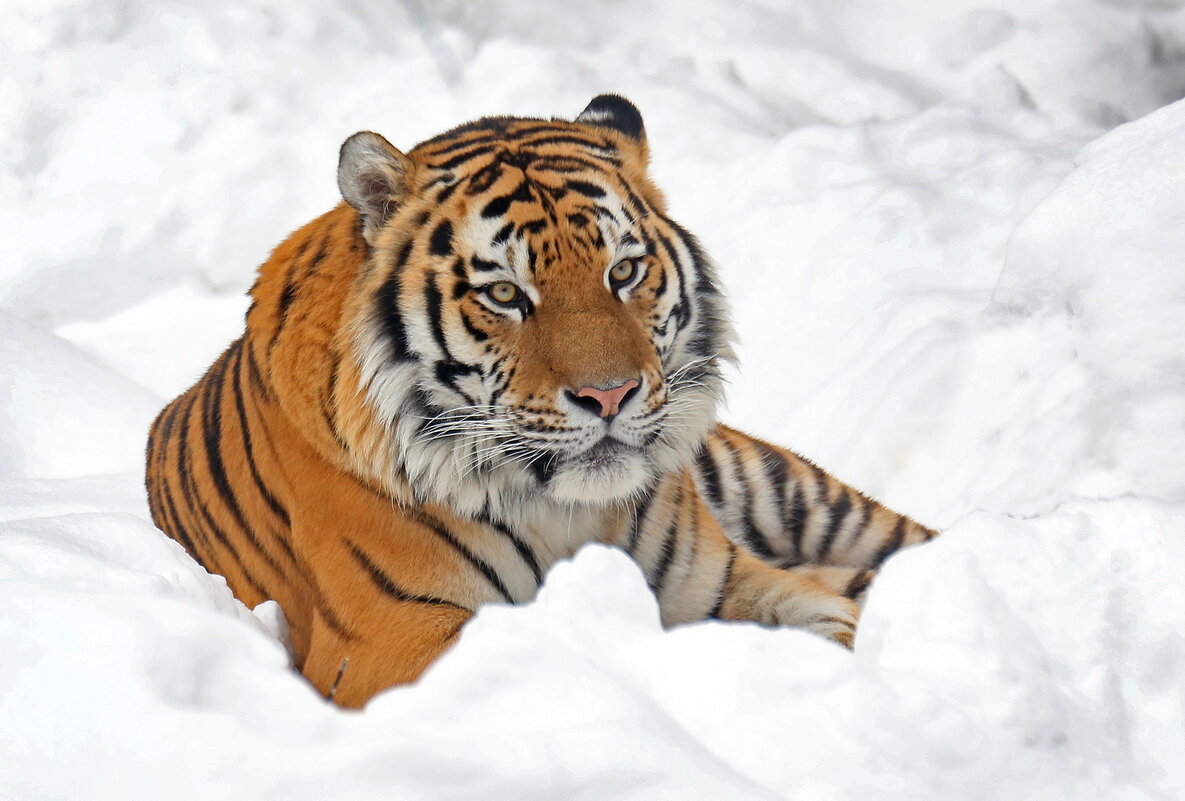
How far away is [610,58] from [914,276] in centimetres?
177

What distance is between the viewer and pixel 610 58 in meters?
4.42

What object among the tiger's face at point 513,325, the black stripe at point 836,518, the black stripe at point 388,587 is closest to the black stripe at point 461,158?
the tiger's face at point 513,325

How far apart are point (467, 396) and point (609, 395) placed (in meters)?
0.23

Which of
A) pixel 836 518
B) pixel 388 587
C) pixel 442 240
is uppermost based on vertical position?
pixel 442 240

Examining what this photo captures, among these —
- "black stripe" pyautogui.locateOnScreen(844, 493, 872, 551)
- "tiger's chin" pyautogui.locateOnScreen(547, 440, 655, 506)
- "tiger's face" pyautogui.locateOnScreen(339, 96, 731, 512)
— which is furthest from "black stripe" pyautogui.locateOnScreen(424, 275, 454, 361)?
"black stripe" pyautogui.locateOnScreen(844, 493, 872, 551)

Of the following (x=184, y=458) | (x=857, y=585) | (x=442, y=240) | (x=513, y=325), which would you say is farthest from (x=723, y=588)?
(x=184, y=458)

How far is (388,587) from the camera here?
1671mm

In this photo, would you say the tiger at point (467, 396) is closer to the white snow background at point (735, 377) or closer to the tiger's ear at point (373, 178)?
the tiger's ear at point (373, 178)

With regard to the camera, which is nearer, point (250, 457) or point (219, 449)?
point (250, 457)

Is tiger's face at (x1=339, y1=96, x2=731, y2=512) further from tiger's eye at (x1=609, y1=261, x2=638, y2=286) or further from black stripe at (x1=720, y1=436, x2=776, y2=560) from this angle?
black stripe at (x1=720, y1=436, x2=776, y2=560)

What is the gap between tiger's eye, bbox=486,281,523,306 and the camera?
5.40 feet

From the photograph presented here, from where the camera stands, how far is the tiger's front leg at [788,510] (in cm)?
239

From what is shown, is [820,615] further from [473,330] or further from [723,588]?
[473,330]

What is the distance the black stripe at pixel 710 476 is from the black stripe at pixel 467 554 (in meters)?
0.73
